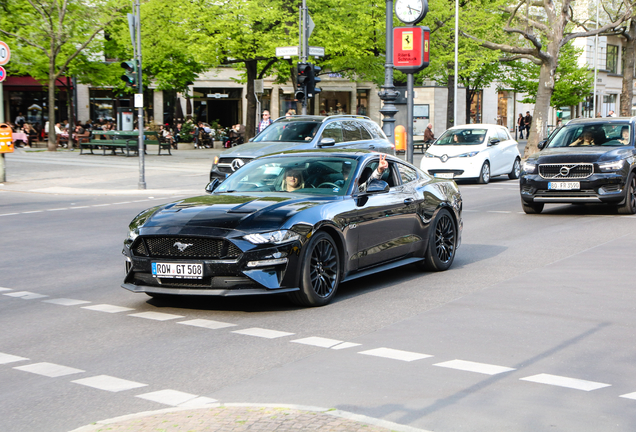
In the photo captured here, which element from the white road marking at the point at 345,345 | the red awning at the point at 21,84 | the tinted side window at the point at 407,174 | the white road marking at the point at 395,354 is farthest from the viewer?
the red awning at the point at 21,84

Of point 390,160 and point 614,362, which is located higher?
point 390,160

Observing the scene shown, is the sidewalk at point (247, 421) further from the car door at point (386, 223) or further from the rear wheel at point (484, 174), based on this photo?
the rear wheel at point (484, 174)

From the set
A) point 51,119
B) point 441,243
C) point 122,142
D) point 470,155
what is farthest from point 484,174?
point 51,119

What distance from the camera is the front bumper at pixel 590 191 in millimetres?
15023

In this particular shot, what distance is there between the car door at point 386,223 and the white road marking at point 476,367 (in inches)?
105

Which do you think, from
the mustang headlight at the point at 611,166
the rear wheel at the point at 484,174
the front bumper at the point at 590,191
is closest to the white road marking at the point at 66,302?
the front bumper at the point at 590,191

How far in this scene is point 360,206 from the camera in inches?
331

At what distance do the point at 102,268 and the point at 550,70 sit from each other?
89.9 ft

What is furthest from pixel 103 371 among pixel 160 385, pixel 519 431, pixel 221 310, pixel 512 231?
pixel 512 231

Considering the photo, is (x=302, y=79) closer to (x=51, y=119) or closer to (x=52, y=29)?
(x=52, y=29)

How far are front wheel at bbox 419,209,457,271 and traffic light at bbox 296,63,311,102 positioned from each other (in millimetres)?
13304

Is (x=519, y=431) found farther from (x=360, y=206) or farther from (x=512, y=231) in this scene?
(x=512, y=231)

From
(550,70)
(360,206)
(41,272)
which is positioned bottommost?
(41,272)

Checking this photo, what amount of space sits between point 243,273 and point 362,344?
1.36m
